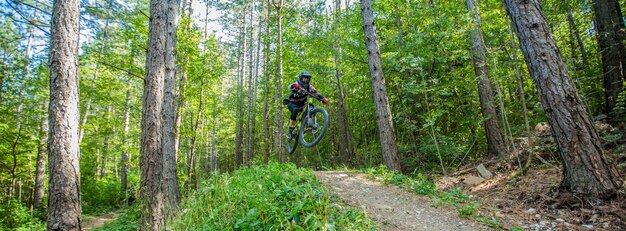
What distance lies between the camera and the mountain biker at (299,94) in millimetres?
6672

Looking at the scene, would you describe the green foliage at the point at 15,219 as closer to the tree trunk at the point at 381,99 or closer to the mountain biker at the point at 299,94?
the mountain biker at the point at 299,94

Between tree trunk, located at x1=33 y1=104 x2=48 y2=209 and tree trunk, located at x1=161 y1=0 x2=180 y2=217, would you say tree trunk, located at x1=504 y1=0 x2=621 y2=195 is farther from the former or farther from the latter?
tree trunk, located at x1=33 y1=104 x2=48 y2=209

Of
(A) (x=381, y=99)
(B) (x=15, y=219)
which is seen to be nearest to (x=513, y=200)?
(A) (x=381, y=99)

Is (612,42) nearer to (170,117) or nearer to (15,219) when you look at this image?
(170,117)

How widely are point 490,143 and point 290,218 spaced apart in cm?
801

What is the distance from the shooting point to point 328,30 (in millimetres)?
13000

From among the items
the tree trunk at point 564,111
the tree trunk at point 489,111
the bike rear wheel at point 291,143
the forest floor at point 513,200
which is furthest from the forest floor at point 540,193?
the bike rear wheel at point 291,143

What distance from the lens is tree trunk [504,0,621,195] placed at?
432 cm

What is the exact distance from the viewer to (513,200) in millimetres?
5488

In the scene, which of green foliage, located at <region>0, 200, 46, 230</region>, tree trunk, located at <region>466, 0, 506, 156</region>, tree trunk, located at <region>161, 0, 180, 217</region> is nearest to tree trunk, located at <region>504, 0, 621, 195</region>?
tree trunk, located at <region>466, 0, 506, 156</region>

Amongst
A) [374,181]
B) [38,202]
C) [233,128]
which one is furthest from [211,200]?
[233,128]

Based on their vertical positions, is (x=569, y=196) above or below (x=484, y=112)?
below

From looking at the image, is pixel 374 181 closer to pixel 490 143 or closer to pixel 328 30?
pixel 490 143

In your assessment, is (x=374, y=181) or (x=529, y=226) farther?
(x=374, y=181)
